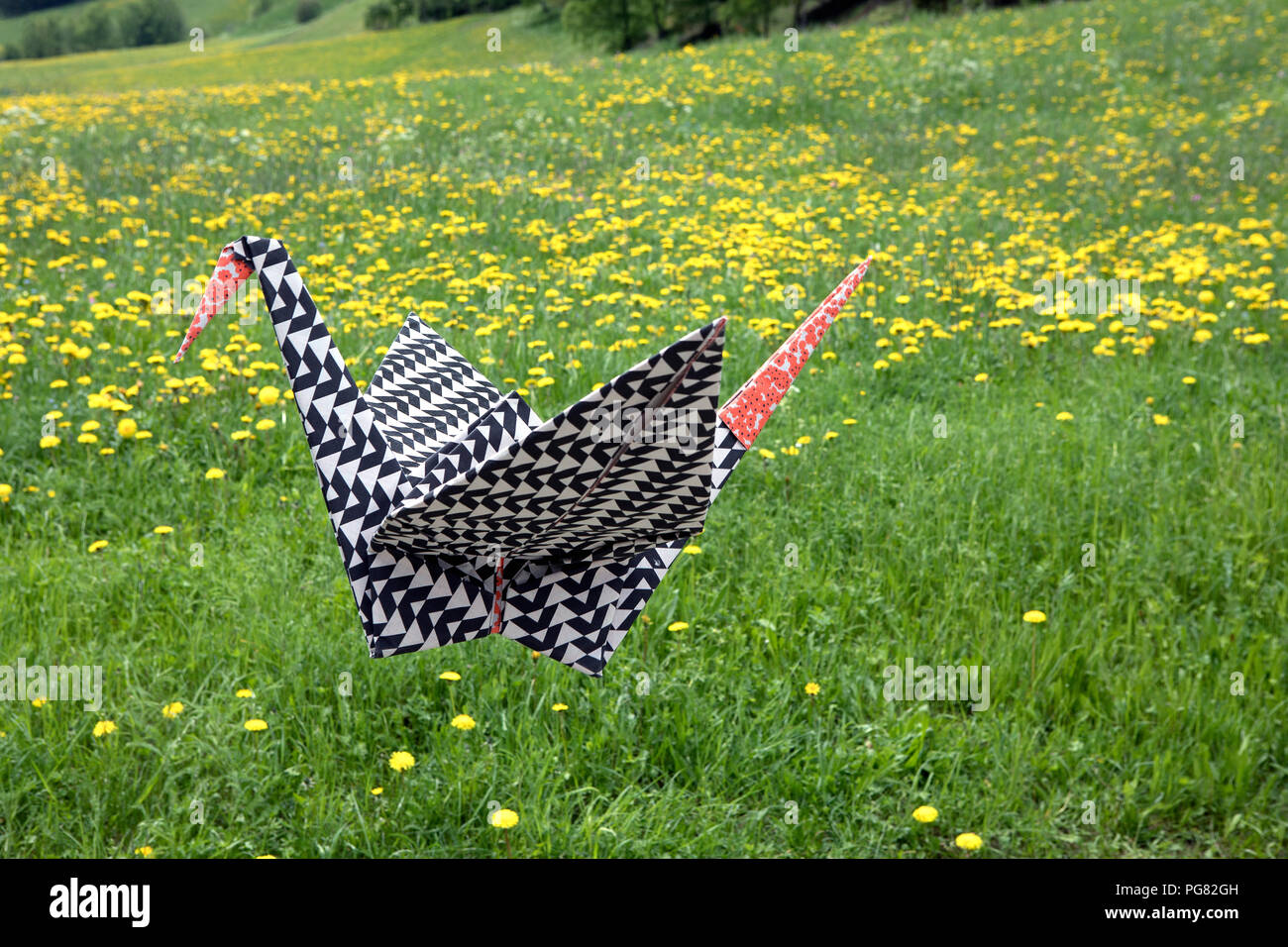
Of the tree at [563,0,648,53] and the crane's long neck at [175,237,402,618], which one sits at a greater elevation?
the tree at [563,0,648,53]

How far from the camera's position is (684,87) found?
14.2 m

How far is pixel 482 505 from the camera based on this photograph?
3.50ft

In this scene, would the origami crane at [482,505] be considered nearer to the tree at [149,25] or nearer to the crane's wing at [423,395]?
the crane's wing at [423,395]

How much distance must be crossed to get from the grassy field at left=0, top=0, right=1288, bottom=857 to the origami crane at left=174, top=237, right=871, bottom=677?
1389 millimetres

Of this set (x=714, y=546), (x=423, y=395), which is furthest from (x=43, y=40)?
(x=423, y=395)

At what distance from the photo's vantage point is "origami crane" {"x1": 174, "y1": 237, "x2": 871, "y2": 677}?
105 centimetres

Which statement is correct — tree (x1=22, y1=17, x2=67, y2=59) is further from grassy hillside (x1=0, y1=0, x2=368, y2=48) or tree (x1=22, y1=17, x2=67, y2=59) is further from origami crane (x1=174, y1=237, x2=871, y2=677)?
origami crane (x1=174, y1=237, x2=871, y2=677)

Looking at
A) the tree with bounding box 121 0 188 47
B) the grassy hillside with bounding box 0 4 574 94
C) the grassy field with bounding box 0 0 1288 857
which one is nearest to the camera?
the grassy field with bounding box 0 0 1288 857

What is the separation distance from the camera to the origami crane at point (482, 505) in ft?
3.44

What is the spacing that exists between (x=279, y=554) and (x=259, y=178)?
6.73 metres

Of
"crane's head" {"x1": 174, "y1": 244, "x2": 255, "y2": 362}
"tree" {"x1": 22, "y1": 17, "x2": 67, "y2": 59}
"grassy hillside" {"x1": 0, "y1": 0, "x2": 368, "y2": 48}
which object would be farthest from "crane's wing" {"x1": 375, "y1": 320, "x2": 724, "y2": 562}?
"tree" {"x1": 22, "y1": 17, "x2": 67, "y2": 59}

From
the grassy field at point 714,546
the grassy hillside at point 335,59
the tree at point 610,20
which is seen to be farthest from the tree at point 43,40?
the grassy field at point 714,546

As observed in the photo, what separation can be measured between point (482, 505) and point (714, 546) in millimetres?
2717

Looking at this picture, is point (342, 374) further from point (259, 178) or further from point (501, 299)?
Result: point (259, 178)
